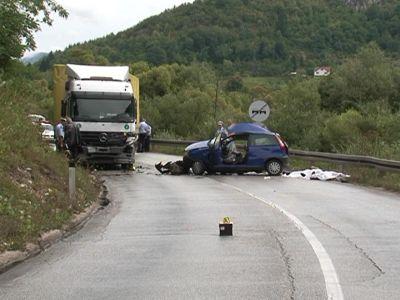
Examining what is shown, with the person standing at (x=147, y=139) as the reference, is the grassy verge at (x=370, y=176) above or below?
below

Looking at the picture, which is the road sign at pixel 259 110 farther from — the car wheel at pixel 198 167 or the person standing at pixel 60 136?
the person standing at pixel 60 136

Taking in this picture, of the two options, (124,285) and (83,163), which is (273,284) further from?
(83,163)

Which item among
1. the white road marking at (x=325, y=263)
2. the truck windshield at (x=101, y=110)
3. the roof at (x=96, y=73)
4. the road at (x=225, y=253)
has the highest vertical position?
the roof at (x=96, y=73)

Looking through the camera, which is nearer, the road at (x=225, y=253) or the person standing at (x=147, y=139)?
the road at (x=225, y=253)

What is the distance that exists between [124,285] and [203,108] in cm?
4725

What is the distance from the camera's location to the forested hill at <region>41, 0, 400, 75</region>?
92562mm

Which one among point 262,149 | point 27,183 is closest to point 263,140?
point 262,149

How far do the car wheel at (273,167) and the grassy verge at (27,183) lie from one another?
22.3 feet

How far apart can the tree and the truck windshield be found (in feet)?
11.7

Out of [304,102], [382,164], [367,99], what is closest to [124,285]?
[382,164]

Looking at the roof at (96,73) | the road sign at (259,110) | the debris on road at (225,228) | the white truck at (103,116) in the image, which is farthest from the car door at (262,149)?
the debris on road at (225,228)

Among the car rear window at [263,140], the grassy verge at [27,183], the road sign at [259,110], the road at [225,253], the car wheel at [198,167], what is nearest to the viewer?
the road at [225,253]

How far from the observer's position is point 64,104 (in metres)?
24.1

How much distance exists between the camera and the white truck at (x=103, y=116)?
23.3 metres
